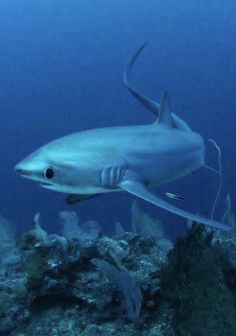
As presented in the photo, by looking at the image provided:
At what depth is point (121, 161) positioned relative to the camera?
4328mm

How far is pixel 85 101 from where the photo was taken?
4741 cm

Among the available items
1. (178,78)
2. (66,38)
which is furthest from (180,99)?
(66,38)

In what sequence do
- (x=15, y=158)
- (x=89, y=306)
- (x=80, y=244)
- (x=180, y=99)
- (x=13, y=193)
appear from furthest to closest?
(x=180, y=99)
(x=15, y=158)
(x=13, y=193)
(x=80, y=244)
(x=89, y=306)

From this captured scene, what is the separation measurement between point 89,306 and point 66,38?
54218mm

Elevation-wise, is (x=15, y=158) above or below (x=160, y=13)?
below

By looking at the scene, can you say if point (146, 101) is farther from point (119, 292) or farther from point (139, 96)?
point (119, 292)

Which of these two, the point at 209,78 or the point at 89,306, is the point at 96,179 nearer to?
the point at 89,306

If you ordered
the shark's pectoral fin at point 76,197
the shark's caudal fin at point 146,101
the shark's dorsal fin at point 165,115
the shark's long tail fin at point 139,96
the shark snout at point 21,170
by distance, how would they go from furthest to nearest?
the shark's long tail fin at point 139,96 < the shark's caudal fin at point 146,101 < the shark's dorsal fin at point 165,115 < the shark's pectoral fin at point 76,197 < the shark snout at point 21,170

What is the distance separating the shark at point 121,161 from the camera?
3.79m

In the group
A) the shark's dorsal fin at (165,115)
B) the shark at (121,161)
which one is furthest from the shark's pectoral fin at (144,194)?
the shark's dorsal fin at (165,115)

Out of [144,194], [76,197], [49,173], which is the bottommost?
[76,197]

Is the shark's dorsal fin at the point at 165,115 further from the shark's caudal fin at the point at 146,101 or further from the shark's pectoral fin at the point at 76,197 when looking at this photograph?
the shark's pectoral fin at the point at 76,197

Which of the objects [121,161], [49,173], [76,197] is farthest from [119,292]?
[49,173]

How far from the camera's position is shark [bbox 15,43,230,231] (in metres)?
3.79
